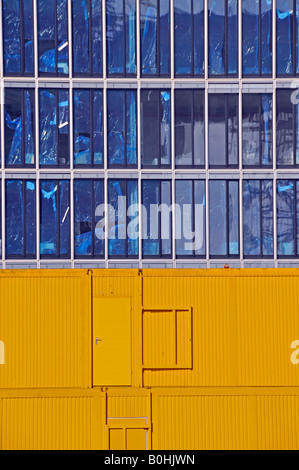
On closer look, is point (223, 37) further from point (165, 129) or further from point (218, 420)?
point (218, 420)

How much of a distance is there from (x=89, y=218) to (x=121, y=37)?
935cm

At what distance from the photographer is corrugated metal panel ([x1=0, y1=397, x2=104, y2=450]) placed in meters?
19.1

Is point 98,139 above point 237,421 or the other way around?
above

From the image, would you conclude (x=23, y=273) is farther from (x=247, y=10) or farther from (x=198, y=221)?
(x=247, y=10)

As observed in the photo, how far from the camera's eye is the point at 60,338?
19047 millimetres

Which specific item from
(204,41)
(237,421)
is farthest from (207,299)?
(204,41)

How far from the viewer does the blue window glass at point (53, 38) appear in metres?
33.7

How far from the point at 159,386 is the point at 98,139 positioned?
17.5m

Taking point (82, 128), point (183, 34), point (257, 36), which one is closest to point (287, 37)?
point (257, 36)

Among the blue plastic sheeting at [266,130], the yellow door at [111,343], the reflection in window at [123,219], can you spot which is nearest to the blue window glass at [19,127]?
the reflection in window at [123,219]

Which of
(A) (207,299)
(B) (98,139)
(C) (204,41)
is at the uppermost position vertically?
(C) (204,41)

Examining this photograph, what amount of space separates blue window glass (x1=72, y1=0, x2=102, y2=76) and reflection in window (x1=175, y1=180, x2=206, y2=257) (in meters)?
7.41

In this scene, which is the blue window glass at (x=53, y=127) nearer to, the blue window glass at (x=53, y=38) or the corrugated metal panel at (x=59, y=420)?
the blue window glass at (x=53, y=38)

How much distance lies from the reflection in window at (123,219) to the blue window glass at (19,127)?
448cm
